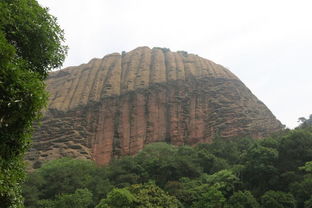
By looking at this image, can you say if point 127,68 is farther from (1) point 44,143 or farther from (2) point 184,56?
(1) point 44,143

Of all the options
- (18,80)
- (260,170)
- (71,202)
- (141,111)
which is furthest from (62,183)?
(18,80)

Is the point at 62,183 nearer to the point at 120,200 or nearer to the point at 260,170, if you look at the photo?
the point at 120,200

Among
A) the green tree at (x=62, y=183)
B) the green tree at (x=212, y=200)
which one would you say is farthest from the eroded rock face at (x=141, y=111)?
the green tree at (x=212, y=200)

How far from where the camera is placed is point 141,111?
159ft

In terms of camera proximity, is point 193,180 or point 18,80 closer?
point 18,80

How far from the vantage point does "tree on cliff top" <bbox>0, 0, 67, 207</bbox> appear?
5.49 metres

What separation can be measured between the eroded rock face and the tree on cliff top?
3469cm

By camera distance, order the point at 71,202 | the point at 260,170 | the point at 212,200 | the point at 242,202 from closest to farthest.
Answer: the point at 242,202, the point at 212,200, the point at 71,202, the point at 260,170

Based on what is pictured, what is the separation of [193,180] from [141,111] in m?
21.1

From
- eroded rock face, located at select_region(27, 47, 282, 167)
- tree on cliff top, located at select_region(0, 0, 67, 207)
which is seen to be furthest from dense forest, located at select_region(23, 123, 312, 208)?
tree on cliff top, located at select_region(0, 0, 67, 207)

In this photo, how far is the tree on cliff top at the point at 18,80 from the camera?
5.49 meters

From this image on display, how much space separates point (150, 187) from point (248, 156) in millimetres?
9801

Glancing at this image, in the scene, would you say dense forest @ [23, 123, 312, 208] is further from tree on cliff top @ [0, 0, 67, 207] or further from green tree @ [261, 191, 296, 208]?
tree on cliff top @ [0, 0, 67, 207]

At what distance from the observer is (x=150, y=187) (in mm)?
23031
